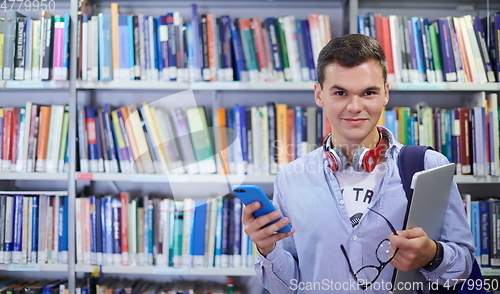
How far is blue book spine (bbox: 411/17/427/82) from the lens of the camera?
183 cm

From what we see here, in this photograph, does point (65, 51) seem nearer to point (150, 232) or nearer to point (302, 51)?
point (150, 232)

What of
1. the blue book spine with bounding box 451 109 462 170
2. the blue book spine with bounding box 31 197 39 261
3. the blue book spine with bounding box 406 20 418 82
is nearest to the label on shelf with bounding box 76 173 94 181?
the blue book spine with bounding box 31 197 39 261

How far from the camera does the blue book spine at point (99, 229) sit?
1861 millimetres

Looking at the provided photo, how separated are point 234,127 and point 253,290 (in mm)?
844

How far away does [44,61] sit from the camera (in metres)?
1.82

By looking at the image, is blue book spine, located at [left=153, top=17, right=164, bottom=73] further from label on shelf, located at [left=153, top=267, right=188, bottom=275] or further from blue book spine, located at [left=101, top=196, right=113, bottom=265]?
label on shelf, located at [left=153, top=267, right=188, bottom=275]

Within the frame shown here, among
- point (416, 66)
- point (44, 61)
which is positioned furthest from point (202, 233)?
point (416, 66)

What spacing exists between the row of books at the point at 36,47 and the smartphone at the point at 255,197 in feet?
4.19

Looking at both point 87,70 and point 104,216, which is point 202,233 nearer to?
point 104,216

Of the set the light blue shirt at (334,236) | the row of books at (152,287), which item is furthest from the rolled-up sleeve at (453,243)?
the row of books at (152,287)

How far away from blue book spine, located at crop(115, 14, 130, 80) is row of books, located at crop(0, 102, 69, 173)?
1.08 ft

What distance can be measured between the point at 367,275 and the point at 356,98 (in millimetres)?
462

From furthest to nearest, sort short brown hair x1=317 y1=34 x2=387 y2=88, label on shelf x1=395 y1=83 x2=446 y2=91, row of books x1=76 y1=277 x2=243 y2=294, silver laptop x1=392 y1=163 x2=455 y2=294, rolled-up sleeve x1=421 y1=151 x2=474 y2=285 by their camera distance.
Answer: row of books x1=76 y1=277 x2=243 y2=294
label on shelf x1=395 y1=83 x2=446 y2=91
short brown hair x1=317 y1=34 x2=387 y2=88
rolled-up sleeve x1=421 y1=151 x2=474 y2=285
silver laptop x1=392 y1=163 x2=455 y2=294

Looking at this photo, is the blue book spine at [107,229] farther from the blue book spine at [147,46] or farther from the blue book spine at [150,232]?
the blue book spine at [147,46]
